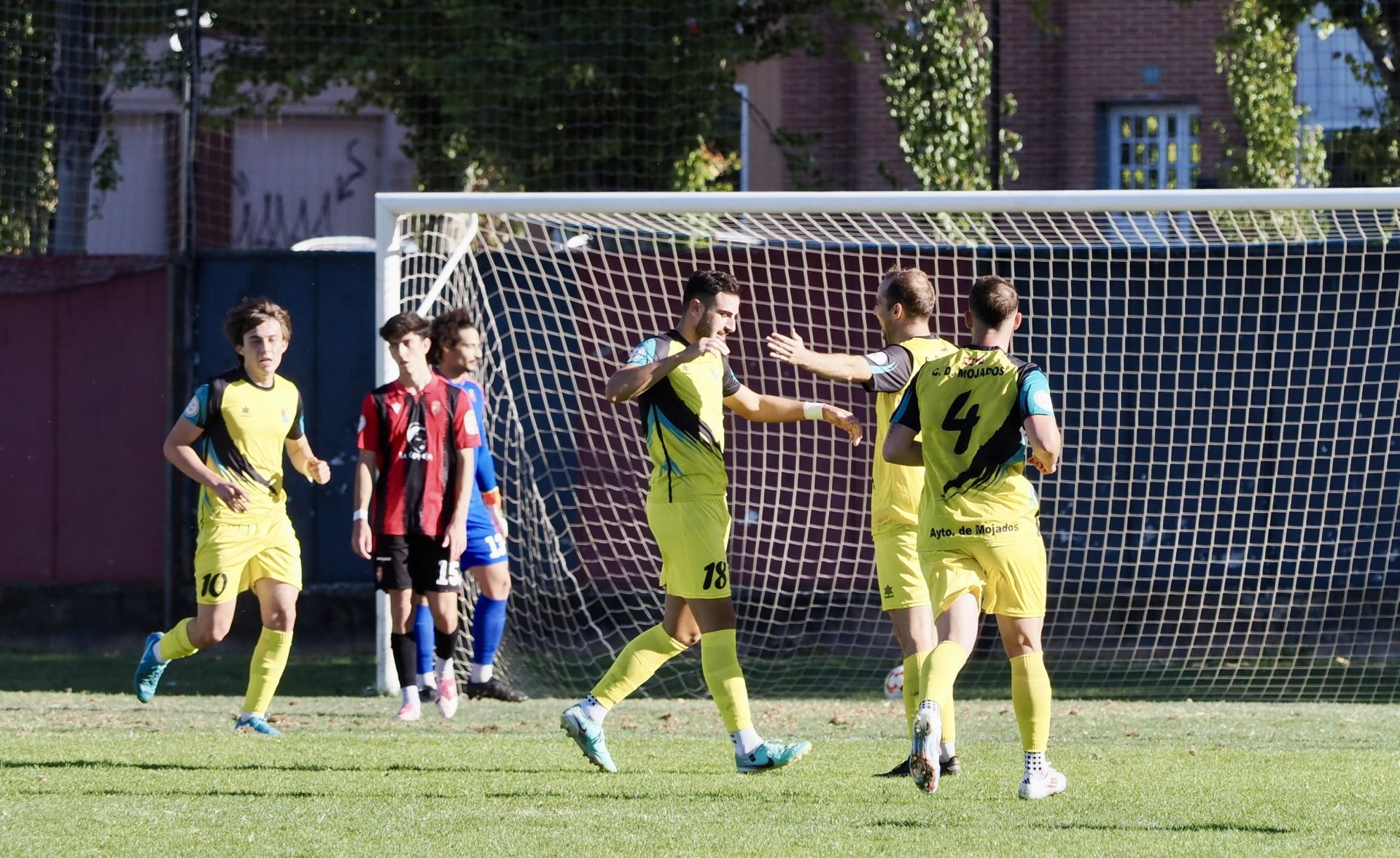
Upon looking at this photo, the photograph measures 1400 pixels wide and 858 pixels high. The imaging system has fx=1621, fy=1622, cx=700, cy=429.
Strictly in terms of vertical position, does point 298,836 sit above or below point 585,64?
below

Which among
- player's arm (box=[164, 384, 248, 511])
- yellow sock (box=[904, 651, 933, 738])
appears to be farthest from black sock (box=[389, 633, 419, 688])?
yellow sock (box=[904, 651, 933, 738])

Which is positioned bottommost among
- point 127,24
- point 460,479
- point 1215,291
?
point 460,479

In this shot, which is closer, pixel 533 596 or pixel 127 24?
pixel 533 596

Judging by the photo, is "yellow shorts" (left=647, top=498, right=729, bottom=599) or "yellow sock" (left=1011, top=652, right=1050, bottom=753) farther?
"yellow shorts" (left=647, top=498, right=729, bottom=599)

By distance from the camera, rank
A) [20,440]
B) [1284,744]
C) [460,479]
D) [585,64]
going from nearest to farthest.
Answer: [1284,744], [460,479], [20,440], [585,64]

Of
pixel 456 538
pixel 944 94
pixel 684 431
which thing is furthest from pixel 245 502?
pixel 944 94

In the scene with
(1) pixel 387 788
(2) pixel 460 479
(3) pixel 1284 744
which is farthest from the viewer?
(2) pixel 460 479

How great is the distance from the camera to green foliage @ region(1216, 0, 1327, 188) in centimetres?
1589

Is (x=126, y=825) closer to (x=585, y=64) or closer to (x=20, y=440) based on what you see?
(x=20, y=440)

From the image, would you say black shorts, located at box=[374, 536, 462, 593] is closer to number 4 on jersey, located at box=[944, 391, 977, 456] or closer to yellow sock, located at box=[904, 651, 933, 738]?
yellow sock, located at box=[904, 651, 933, 738]

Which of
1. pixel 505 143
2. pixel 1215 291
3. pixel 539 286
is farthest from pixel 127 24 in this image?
pixel 1215 291

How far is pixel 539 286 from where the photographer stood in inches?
404

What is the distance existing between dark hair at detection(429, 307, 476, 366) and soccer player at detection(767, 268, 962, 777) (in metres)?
2.41

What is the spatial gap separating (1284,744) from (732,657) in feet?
8.56
